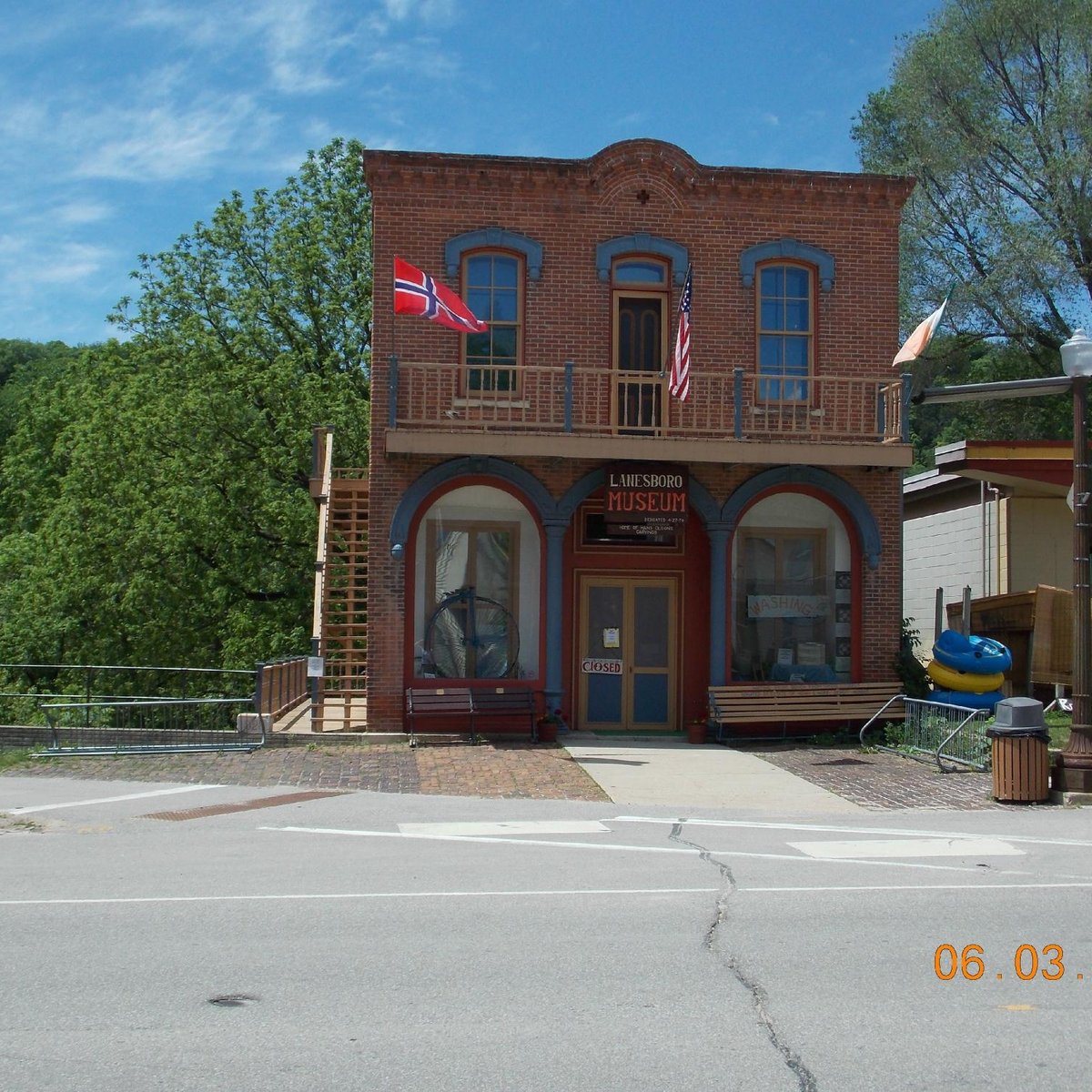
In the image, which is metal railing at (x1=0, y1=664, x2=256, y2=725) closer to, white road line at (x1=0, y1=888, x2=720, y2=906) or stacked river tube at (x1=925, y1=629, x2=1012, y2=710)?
stacked river tube at (x1=925, y1=629, x2=1012, y2=710)

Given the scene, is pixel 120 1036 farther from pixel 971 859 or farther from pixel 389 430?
pixel 389 430

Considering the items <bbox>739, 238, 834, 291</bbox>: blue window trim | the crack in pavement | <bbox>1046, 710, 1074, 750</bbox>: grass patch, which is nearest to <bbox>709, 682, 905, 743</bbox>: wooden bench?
<bbox>1046, 710, 1074, 750</bbox>: grass patch

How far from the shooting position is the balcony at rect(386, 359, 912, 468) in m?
16.9

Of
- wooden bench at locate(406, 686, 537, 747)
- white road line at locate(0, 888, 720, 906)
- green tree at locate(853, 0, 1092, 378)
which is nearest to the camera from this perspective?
white road line at locate(0, 888, 720, 906)

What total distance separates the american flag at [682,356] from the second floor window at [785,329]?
1.92m

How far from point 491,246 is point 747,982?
13.2 meters

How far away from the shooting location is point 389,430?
16781 millimetres

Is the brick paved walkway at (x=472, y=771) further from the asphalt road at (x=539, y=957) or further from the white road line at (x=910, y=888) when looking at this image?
the white road line at (x=910, y=888)

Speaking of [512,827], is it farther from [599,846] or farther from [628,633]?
[628,633]

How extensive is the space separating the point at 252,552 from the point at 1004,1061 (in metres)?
24.9

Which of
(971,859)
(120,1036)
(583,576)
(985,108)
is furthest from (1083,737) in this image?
(985,108)

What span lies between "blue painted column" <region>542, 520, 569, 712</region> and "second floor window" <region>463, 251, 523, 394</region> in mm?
2044

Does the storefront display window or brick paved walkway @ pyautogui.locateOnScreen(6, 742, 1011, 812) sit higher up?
the storefront display window

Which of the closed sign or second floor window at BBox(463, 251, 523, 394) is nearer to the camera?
second floor window at BBox(463, 251, 523, 394)
